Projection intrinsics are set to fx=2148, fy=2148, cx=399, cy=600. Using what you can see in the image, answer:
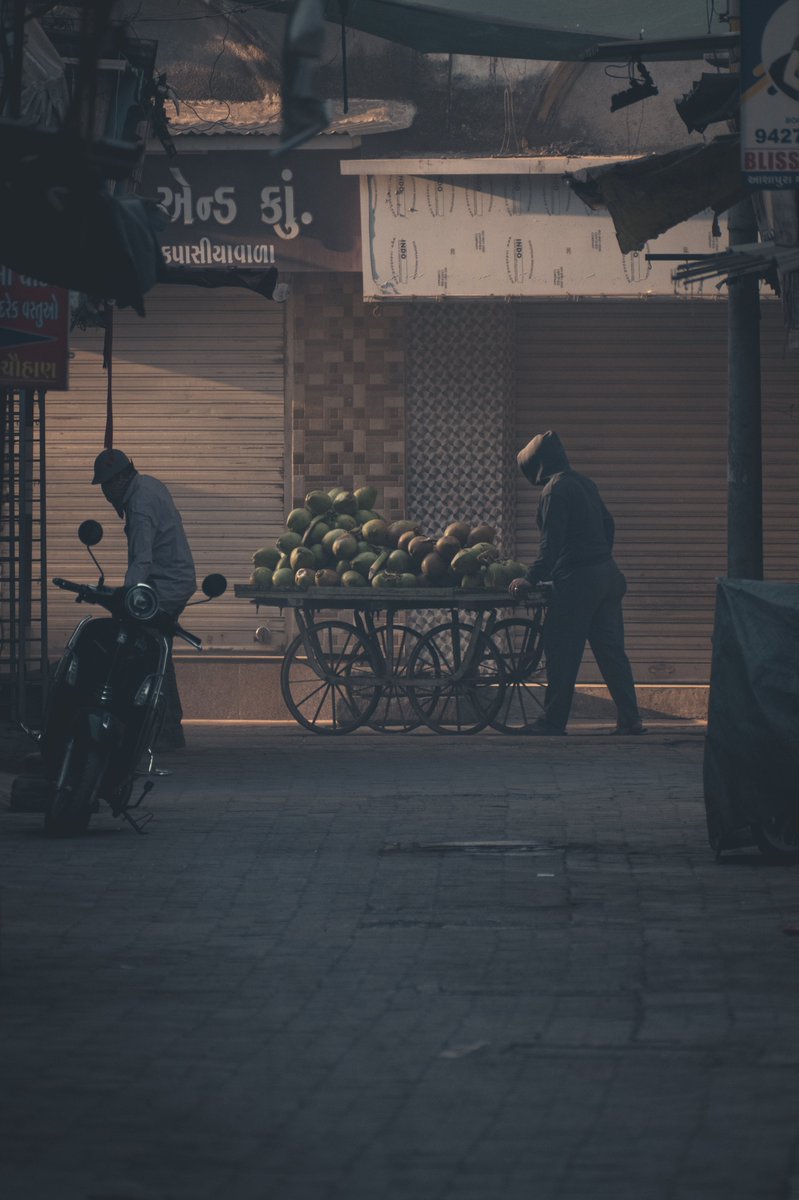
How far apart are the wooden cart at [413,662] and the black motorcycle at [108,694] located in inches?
202

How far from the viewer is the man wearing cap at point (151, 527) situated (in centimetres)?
1158

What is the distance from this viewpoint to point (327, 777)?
42.5 ft

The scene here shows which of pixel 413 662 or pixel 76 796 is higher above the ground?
pixel 413 662

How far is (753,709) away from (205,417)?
390 inches

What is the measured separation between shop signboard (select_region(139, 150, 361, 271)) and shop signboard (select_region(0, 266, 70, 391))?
18.3ft

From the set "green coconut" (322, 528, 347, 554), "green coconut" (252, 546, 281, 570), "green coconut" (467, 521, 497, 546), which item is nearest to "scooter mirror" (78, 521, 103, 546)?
"green coconut" (322, 528, 347, 554)

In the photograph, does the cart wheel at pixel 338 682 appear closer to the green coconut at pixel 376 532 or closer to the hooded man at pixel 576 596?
the green coconut at pixel 376 532

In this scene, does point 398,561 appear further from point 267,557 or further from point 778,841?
point 778,841

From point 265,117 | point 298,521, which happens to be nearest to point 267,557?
point 298,521

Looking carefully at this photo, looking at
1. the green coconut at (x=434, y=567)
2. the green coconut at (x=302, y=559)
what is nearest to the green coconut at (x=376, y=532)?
the green coconut at (x=302, y=559)

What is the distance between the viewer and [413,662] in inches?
623

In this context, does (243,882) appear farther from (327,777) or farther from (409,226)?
(409,226)

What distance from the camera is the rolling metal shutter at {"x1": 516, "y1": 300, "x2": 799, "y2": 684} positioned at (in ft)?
59.5

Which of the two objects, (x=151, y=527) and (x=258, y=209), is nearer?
(x=151, y=527)
